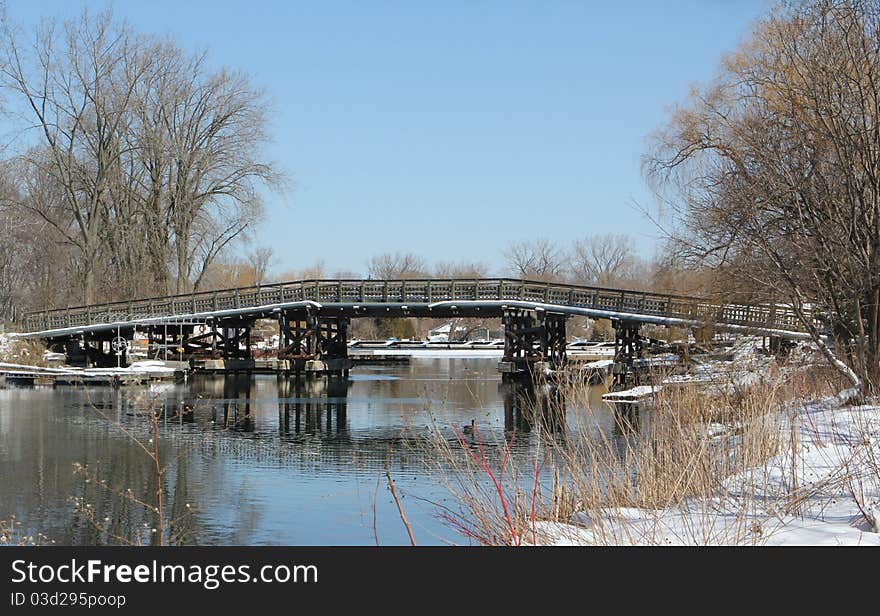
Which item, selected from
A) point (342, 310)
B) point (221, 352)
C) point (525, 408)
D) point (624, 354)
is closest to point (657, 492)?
point (525, 408)

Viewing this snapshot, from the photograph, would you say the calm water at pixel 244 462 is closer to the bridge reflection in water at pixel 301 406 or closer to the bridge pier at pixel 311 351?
the bridge reflection in water at pixel 301 406

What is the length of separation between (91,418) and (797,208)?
54.2 ft

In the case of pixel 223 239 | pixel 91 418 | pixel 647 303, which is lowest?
pixel 91 418

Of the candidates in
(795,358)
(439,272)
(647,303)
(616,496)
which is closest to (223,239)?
(647,303)

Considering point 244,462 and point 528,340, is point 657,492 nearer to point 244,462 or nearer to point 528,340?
point 244,462

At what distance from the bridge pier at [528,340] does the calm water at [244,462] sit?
8245 millimetres

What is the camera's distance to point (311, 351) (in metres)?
44.6

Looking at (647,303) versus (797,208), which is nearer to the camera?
(797,208)

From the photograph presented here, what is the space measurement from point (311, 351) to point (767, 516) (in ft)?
120

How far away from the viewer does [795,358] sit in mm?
24359

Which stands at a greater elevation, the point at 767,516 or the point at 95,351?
the point at 767,516

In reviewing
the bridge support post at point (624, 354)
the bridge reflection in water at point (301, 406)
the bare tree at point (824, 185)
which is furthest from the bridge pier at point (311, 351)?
the bare tree at point (824, 185)

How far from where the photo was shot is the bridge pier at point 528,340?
41625 millimetres
